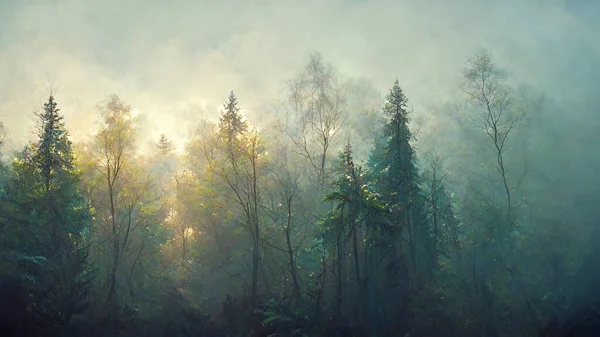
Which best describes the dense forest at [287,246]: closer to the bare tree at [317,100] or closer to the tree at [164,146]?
the bare tree at [317,100]

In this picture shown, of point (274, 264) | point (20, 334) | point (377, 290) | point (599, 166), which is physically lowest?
point (20, 334)

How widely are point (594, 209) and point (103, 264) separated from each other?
42.2 metres

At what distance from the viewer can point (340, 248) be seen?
71.7 feet

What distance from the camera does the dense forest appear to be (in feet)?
68.3

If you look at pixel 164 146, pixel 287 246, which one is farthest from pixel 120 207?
pixel 164 146

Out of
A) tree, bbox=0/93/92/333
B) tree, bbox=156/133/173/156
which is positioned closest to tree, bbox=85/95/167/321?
tree, bbox=0/93/92/333

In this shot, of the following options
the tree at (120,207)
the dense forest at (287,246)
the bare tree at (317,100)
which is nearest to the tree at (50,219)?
the dense forest at (287,246)

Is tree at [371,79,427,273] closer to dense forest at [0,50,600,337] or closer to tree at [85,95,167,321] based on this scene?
dense forest at [0,50,600,337]

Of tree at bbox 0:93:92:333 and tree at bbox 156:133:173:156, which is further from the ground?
tree at bbox 156:133:173:156

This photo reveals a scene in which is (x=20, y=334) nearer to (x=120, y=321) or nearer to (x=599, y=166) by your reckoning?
(x=120, y=321)

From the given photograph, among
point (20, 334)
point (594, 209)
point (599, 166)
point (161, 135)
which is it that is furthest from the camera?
point (161, 135)

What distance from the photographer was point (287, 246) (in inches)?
1093

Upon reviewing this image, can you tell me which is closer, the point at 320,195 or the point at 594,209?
the point at 320,195

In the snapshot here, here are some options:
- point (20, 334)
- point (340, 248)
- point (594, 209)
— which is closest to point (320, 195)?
point (340, 248)
